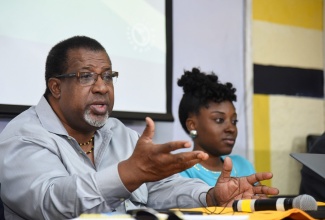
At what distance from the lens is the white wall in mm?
3170

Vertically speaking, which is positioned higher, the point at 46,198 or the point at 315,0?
the point at 315,0

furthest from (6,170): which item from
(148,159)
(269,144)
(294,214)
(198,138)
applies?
(269,144)

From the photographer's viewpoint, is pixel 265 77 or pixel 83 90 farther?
pixel 265 77

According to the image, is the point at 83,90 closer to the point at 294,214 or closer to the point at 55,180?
the point at 55,180

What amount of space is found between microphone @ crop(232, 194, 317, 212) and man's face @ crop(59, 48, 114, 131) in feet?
2.21

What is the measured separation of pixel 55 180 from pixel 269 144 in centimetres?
234

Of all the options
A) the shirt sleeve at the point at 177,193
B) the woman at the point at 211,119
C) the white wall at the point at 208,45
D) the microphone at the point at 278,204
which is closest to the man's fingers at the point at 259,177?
the shirt sleeve at the point at 177,193

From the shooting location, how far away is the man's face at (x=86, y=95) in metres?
1.87

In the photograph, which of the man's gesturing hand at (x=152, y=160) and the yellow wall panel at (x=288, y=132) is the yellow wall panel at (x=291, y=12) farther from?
the man's gesturing hand at (x=152, y=160)

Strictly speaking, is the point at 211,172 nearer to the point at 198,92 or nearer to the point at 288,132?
the point at 198,92

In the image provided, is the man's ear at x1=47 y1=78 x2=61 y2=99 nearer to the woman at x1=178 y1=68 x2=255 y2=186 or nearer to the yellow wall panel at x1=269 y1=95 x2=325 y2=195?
the woman at x1=178 y1=68 x2=255 y2=186

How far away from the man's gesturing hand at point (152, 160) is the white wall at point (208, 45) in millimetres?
1600

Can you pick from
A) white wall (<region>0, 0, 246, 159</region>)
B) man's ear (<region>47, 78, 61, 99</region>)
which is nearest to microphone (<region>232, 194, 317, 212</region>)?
man's ear (<region>47, 78, 61, 99</region>)

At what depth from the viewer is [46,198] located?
1.46 metres
